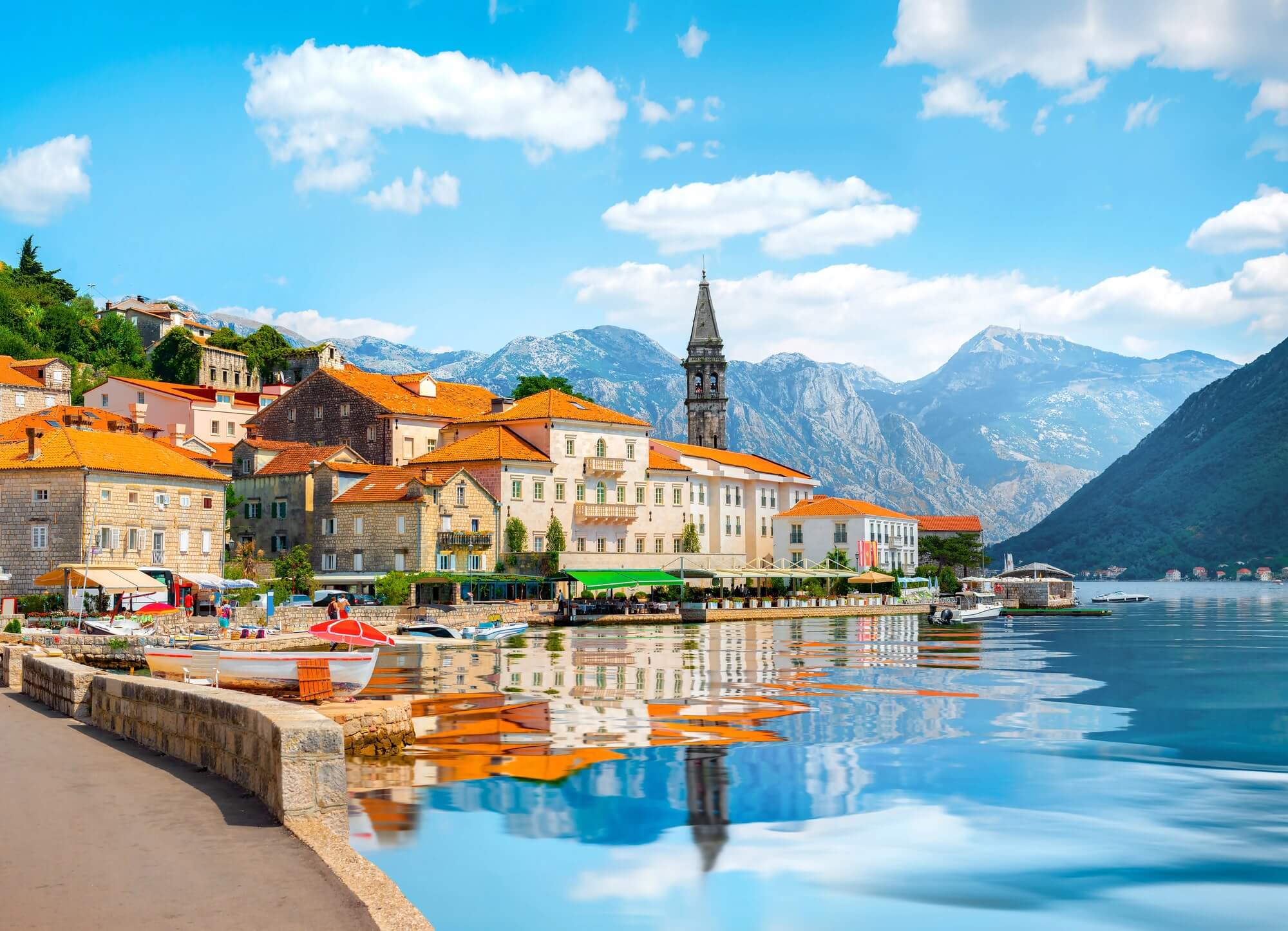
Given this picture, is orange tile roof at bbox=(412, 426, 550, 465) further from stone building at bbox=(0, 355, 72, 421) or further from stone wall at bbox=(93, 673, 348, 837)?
stone wall at bbox=(93, 673, 348, 837)

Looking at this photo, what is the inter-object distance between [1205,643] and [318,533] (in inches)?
1981

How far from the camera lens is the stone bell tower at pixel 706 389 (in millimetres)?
132375

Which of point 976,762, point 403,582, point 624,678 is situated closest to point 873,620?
point 403,582

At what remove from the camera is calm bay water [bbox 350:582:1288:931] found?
13.0 m

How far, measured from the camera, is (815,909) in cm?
1274

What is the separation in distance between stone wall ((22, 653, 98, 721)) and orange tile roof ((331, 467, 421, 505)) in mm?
49012

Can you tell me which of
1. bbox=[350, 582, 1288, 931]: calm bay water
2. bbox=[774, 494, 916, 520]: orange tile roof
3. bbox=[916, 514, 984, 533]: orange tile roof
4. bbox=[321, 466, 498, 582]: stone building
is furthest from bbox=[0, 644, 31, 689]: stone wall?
bbox=[916, 514, 984, 533]: orange tile roof

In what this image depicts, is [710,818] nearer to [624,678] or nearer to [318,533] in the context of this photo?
[624,678]

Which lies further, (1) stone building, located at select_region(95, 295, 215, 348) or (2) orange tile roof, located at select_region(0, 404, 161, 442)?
(1) stone building, located at select_region(95, 295, 215, 348)

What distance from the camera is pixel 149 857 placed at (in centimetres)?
973

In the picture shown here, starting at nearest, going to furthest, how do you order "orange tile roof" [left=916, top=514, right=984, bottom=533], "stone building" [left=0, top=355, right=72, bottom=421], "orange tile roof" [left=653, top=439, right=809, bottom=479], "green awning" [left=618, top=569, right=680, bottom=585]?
"green awning" [left=618, top=569, right=680, bottom=585]
"stone building" [left=0, top=355, right=72, bottom=421]
"orange tile roof" [left=653, top=439, right=809, bottom=479]
"orange tile roof" [left=916, top=514, right=984, bottom=533]

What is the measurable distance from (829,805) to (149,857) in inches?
409

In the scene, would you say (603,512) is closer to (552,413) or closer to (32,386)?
(552,413)

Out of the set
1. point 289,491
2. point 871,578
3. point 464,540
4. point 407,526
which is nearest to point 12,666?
point 407,526
